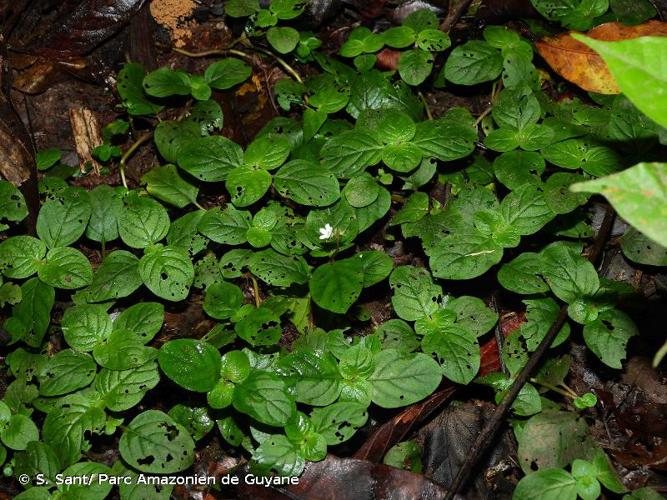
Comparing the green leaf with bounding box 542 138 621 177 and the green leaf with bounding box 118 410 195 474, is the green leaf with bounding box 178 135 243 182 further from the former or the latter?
the green leaf with bounding box 542 138 621 177

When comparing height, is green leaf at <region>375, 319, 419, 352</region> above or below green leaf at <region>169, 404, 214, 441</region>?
above

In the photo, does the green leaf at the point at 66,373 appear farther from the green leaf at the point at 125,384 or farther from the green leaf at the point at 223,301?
the green leaf at the point at 223,301

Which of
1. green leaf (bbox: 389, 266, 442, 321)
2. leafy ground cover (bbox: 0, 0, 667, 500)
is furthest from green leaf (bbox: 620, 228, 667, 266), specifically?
green leaf (bbox: 389, 266, 442, 321)

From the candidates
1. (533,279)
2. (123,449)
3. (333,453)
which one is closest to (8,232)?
(123,449)

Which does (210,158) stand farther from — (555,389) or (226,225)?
(555,389)

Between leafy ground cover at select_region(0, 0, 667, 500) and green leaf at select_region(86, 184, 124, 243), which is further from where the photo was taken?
green leaf at select_region(86, 184, 124, 243)

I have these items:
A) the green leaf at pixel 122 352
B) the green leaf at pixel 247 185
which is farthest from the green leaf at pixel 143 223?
the green leaf at pixel 122 352

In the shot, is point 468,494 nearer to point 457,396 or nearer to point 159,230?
point 457,396
